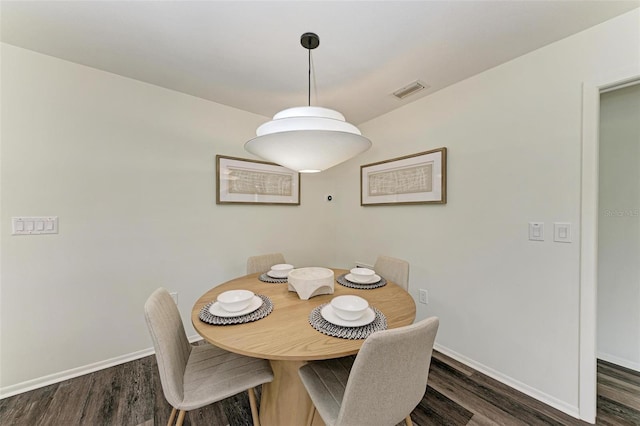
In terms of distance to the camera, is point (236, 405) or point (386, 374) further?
point (236, 405)

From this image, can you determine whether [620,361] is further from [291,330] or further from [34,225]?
[34,225]

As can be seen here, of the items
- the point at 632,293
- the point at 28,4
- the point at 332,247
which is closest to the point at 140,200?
the point at 28,4

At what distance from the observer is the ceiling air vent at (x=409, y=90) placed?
2.01 meters

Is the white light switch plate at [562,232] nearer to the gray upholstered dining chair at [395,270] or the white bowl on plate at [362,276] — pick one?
the gray upholstered dining chair at [395,270]

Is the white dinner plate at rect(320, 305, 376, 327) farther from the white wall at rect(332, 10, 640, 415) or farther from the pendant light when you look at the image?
the white wall at rect(332, 10, 640, 415)

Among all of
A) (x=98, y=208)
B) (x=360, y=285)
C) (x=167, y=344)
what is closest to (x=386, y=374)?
(x=360, y=285)

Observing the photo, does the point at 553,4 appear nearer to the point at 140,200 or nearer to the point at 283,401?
the point at 283,401

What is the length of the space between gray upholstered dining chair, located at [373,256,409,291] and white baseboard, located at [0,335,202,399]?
206 cm

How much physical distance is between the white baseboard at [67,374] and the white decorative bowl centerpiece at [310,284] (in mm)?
1551

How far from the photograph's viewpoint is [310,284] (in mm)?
1410

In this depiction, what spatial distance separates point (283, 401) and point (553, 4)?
244 cm

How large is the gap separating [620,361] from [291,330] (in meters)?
2.68

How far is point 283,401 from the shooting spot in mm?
1225

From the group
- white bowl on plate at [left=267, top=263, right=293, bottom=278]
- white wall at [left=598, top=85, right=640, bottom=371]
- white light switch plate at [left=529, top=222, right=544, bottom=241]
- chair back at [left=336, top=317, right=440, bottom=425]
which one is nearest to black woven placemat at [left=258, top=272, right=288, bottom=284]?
white bowl on plate at [left=267, top=263, right=293, bottom=278]
